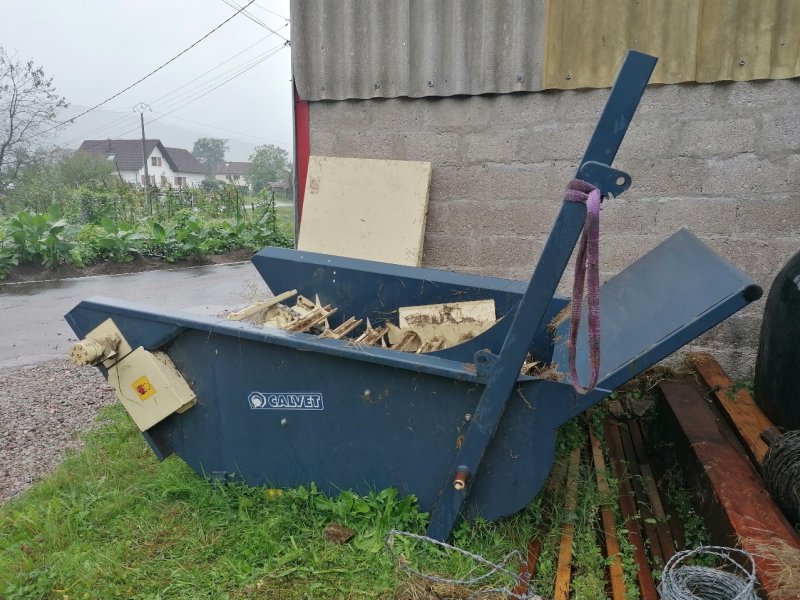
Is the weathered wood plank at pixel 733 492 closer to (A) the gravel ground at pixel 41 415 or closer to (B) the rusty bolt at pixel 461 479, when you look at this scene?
(B) the rusty bolt at pixel 461 479

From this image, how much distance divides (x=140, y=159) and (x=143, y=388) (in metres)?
73.0

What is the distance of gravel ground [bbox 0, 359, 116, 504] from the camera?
340 cm

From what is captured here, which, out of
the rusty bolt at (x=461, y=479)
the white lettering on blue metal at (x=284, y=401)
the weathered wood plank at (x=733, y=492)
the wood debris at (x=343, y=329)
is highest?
the wood debris at (x=343, y=329)

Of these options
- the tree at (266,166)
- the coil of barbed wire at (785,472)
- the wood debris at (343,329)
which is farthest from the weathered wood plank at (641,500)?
the tree at (266,166)

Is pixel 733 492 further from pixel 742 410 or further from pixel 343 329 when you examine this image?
pixel 343 329

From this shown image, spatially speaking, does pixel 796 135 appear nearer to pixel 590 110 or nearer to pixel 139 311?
pixel 590 110

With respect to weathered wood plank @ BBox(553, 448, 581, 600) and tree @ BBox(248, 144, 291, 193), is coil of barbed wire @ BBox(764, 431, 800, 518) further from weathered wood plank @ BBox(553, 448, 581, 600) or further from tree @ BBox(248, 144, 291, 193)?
tree @ BBox(248, 144, 291, 193)

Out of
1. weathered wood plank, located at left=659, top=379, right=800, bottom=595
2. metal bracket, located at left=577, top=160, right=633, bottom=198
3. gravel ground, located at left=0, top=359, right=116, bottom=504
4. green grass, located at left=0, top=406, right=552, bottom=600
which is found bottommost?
gravel ground, located at left=0, top=359, right=116, bottom=504

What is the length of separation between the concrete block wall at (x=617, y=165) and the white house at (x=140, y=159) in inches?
2195

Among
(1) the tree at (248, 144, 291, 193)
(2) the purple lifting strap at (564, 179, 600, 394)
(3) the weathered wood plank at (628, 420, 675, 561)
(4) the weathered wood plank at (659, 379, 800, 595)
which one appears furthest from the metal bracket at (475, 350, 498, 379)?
(1) the tree at (248, 144, 291, 193)

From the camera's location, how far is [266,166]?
308 feet

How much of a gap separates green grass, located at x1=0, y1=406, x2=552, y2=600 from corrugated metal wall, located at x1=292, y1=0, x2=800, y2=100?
9.53ft

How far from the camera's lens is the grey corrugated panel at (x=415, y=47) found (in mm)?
3963

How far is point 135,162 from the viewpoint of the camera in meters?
66.8
